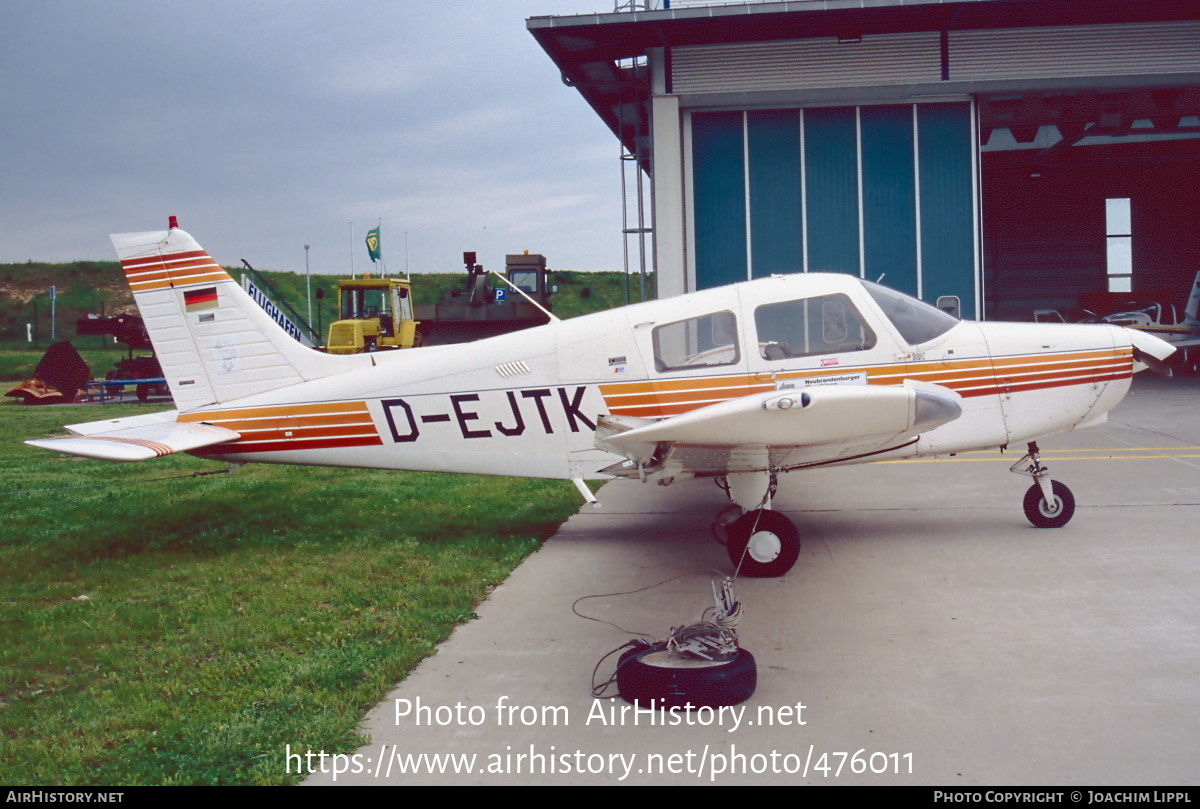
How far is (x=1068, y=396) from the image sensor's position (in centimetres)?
701

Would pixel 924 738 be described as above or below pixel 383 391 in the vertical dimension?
below

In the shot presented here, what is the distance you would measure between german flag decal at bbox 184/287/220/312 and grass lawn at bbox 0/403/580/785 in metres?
1.89

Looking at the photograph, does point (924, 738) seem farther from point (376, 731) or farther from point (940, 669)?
point (376, 731)

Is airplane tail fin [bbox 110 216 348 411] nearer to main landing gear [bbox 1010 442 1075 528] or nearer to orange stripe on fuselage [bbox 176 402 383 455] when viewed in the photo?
orange stripe on fuselage [bbox 176 402 383 455]

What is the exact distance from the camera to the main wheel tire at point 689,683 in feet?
13.3

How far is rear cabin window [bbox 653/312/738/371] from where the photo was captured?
22.2ft

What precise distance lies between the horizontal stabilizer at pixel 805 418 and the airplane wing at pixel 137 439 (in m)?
3.18

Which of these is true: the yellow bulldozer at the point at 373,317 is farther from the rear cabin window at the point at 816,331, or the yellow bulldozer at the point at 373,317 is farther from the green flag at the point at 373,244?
the rear cabin window at the point at 816,331

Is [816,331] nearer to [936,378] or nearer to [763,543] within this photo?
[936,378]

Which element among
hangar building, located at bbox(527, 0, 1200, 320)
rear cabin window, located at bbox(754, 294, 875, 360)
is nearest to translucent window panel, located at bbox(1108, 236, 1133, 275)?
hangar building, located at bbox(527, 0, 1200, 320)

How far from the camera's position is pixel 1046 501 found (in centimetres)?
729

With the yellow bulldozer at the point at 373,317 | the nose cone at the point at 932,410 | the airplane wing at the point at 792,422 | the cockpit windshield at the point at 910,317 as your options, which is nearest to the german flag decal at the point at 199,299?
the airplane wing at the point at 792,422
